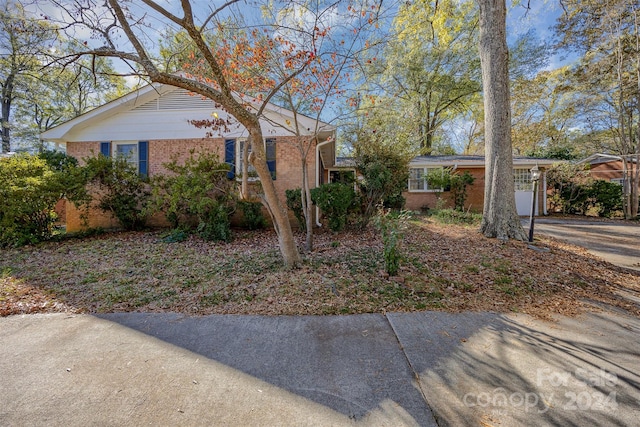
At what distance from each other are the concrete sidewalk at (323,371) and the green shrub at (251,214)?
5.24 m

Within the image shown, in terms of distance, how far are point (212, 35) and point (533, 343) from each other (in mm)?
7500

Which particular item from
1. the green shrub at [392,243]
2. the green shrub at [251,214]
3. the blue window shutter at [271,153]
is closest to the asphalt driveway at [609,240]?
the green shrub at [392,243]

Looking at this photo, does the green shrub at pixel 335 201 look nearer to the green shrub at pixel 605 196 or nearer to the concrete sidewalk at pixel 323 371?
the concrete sidewalk at pixel 323 371

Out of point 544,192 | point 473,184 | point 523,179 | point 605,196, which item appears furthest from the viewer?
point 473,184

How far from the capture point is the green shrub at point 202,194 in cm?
730

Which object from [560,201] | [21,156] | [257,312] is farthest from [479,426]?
[560,201]

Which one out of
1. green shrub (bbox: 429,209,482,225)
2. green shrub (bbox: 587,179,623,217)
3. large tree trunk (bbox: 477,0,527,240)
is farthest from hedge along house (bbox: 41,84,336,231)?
green shrub (bbox: 587,179,623,217)

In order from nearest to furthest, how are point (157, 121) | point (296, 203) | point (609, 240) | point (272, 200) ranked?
point (272, 200), point (609, 240), point (296, 203), point (157, 121)

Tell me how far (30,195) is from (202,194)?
13.6 feet

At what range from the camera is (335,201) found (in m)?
7.55

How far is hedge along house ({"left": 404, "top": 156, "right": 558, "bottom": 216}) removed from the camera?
14.3 meters

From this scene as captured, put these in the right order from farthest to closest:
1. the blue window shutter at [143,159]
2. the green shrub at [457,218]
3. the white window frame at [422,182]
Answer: the white window frame at [422,182] → the blue window shutter at [143,159] → the green shrub at [457,218]

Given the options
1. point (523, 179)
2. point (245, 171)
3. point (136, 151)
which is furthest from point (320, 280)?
point (523, 179)

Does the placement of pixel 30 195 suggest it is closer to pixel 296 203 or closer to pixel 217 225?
pixel 217 225
